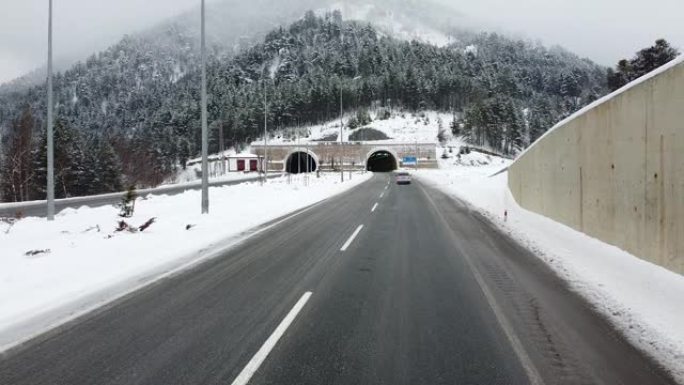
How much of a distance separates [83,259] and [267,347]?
5.97m

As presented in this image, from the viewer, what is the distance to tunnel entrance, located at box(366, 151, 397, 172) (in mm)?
123394

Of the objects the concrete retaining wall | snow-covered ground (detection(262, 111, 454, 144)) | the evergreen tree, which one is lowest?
the concrete retaining wall

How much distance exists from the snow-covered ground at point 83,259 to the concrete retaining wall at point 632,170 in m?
8.04

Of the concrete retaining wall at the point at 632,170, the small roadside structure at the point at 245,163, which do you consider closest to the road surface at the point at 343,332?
the concrete retaining wall at the point at 632,170

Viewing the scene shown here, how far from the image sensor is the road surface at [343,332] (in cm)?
416

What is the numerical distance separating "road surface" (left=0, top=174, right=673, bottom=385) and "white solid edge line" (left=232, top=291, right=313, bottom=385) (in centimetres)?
2

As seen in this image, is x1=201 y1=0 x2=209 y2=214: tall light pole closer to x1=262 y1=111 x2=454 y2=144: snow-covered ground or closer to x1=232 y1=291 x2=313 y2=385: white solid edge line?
x1=232 y1=291 x2=313 y2=385: white solid edge line

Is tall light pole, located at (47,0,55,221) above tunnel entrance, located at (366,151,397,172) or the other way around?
the other way around

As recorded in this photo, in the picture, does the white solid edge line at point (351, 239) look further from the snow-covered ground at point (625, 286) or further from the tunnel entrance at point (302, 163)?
the tunnel entrance at point (302, 163)

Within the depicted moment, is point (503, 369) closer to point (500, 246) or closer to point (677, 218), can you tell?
point (677, 218)

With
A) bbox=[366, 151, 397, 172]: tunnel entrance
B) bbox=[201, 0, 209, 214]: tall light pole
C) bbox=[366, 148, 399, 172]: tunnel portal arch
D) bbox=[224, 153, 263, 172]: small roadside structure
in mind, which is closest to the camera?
bbox=[201, 0, 209, 214]: tall light pole

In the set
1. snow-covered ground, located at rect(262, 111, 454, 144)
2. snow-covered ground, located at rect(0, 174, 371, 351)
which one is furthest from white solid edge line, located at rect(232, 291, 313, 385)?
snow-covered ground, located at rect(262, 111, 454, 144)

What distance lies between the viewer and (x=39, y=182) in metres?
49.2

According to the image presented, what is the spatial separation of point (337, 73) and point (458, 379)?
200 meters
